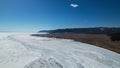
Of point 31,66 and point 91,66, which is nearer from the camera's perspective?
point 31,66

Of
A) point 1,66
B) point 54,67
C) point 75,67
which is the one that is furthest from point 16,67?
point 75,67

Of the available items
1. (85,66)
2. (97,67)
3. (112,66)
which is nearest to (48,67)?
(85,66)

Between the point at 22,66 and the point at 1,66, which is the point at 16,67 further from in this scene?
the point at 1,66

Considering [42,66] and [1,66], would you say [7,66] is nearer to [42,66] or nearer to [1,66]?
[1,66]

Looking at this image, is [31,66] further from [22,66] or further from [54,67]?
[54,67]

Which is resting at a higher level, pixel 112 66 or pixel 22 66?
pixel 22 66

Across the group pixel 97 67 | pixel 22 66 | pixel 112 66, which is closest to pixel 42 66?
pixel 22 66

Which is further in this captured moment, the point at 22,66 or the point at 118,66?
the point at 118,66
